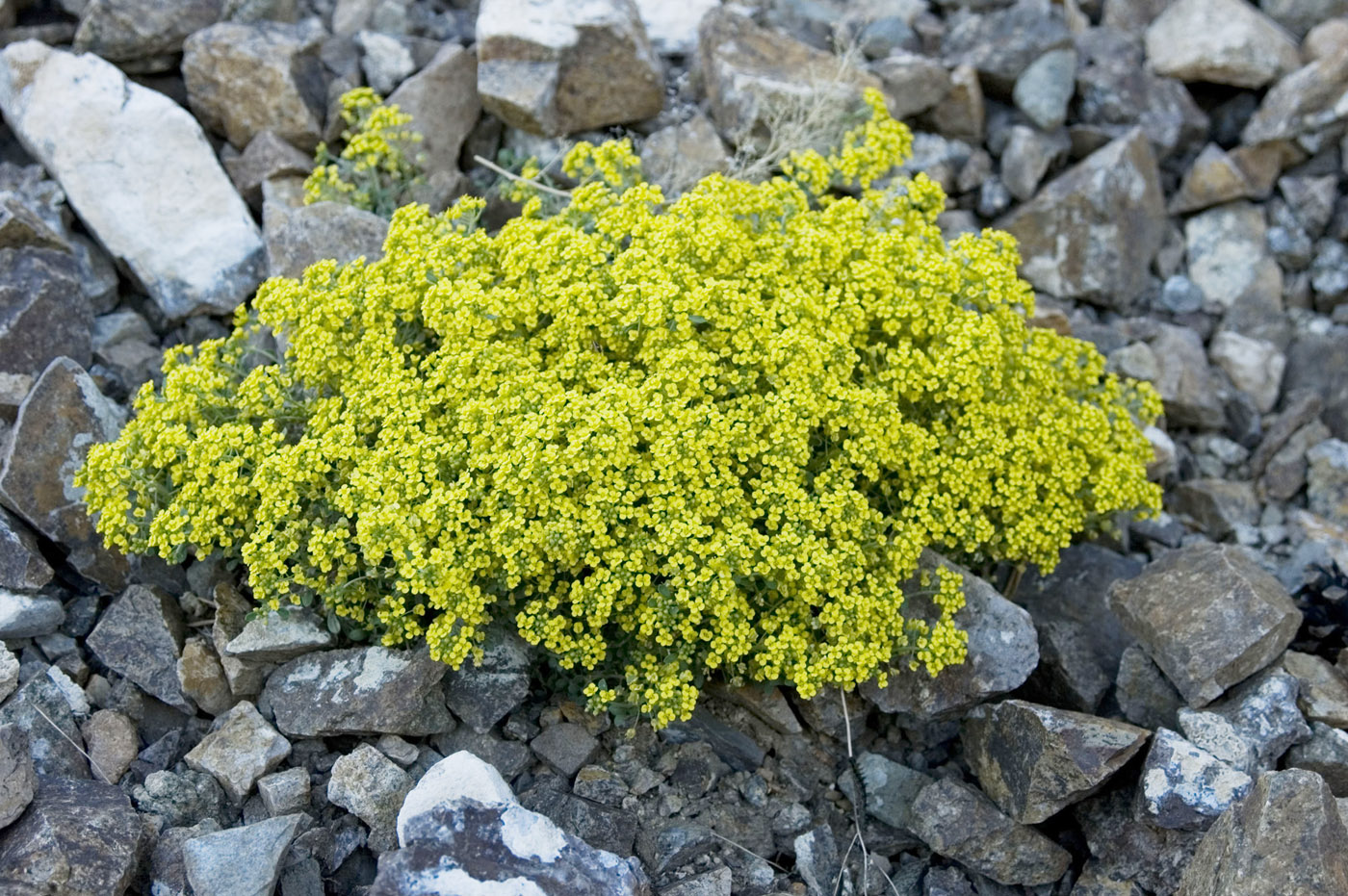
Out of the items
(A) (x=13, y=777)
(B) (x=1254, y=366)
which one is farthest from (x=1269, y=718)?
(A) (x=13, y=777)

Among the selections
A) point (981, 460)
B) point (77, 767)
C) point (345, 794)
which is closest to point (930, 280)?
point (981, 460)

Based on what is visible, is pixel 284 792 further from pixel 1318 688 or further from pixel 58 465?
pixel 1318 688

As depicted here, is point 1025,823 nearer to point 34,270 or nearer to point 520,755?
point 520,755

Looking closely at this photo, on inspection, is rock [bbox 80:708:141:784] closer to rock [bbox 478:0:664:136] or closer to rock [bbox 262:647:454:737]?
rock [bbox 262:647:454:737]

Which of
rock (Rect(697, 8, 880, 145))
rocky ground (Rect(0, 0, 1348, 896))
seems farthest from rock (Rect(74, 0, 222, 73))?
rock (Rect(697, 8, 880, 145))

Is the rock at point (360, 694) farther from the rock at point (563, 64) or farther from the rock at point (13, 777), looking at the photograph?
the rock at point (563, 64)

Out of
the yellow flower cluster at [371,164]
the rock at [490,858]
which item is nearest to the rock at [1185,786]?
the rock at [490,858]
